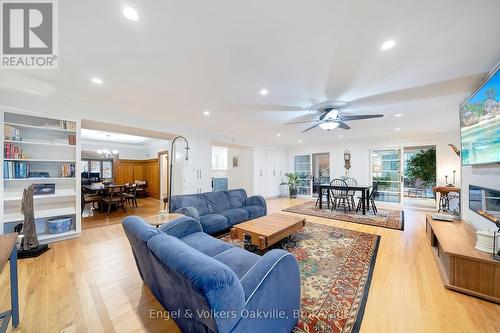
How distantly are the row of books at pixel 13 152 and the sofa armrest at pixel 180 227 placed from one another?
9.39ft

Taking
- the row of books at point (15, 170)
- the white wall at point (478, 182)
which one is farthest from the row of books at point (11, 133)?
the white wall at point (478, 182)

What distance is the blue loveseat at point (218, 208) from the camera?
10.6ft

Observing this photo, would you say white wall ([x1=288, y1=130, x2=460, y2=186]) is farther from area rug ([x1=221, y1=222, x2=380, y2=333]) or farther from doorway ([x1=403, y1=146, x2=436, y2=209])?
area rug ([x1=221, y1=222, x2=380, y2=333])

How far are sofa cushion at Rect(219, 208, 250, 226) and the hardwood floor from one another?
1615 millimetres

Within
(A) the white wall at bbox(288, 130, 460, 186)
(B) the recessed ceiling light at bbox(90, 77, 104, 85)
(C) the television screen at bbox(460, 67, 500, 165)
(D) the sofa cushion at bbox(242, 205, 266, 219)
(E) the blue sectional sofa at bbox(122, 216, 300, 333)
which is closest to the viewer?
(E) the blue sectional sofa at bbox(122, 216, 300, 333)

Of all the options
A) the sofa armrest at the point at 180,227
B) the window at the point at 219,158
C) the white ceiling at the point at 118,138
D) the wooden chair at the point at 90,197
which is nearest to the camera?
the sofa armrest at the point at 180,227

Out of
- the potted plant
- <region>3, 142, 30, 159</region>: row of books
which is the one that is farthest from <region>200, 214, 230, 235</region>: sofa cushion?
the potted plant

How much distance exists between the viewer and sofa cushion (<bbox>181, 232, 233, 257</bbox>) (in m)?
1.93

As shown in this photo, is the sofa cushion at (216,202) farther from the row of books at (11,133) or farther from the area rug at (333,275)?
the row of books at (11,133)

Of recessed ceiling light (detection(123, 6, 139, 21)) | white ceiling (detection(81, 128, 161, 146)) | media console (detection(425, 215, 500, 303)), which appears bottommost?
media console (detection(425, 215, 500, 303))

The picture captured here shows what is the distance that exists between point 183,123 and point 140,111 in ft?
3.57

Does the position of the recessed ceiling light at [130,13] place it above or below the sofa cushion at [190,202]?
above

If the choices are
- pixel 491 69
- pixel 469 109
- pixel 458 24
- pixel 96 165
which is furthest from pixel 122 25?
pixel 96 165

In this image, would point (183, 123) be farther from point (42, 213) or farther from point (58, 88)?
point (42, 213)
